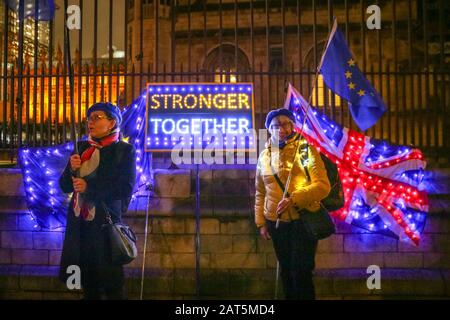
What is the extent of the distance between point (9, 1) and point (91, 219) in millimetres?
5341

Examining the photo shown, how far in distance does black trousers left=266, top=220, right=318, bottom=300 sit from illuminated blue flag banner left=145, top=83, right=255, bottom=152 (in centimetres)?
236

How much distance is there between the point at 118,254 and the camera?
12.7ft

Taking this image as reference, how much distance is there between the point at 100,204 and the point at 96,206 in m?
0.05

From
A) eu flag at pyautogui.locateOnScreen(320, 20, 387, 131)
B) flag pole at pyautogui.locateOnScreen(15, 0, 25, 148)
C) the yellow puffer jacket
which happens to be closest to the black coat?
the yellow puffer jacket

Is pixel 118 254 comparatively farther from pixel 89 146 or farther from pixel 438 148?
pixel 438 148

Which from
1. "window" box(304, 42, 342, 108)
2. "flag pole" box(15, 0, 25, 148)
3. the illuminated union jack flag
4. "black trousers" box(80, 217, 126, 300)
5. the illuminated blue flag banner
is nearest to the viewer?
"black trousers" box(80, 217, 126, 300)

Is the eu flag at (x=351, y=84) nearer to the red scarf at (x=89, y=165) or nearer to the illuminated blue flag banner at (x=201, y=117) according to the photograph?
the illuminated blue flag banner at (x=201, y=117)

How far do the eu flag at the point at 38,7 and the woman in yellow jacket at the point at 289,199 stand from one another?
4846mm

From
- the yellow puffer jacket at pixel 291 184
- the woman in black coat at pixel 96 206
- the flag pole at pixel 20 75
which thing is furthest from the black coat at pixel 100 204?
the flag pole at pixel 20 75

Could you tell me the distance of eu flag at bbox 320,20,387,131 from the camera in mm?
5348

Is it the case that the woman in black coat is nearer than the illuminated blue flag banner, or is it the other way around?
the woman in black coat

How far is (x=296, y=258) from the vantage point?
4.06 metres

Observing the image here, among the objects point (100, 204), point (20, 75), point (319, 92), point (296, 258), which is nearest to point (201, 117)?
point (100, 204)

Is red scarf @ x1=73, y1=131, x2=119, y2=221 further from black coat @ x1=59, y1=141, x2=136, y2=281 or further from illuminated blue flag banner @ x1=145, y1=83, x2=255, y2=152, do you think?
illuminated blue flag banner @ x1=145, y1=83, x2=255, y2=152
